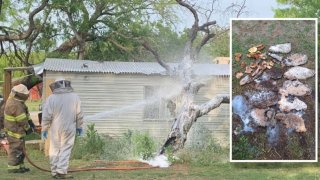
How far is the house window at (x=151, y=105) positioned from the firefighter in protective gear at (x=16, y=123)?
21.5 ft

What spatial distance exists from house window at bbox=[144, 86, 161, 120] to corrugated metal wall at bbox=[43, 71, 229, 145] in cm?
13

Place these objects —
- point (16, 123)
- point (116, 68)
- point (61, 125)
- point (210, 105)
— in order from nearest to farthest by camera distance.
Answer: point (61, 125) → point (16, 123) → point (210, 105) → point (116, 68)

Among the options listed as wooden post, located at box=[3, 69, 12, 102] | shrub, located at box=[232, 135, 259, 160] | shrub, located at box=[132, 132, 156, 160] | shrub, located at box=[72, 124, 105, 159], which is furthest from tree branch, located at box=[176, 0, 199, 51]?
wooden post, located at box=[3, 69, 12, 102]

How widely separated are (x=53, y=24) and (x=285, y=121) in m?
12.7

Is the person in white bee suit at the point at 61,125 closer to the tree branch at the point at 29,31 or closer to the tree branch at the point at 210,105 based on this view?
the tree branch at the point at 210,105

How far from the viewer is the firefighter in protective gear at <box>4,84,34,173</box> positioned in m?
10.6

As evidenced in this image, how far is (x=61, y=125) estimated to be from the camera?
32.6ft

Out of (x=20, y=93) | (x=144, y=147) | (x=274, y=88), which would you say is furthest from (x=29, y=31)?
(x=274, y=88)

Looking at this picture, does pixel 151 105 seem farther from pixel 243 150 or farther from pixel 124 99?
pixel 243 150

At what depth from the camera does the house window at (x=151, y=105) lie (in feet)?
55.7

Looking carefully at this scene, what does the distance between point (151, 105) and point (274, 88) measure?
22.7 feet

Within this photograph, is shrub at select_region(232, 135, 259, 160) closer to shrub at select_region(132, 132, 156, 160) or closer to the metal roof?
shrub at select_region(132, 132, 156, 160)

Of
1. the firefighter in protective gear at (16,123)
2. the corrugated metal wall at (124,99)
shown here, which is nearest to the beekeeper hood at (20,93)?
the firefighter in protective gear at (16,123)

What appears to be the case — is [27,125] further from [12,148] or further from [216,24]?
[216,24]
